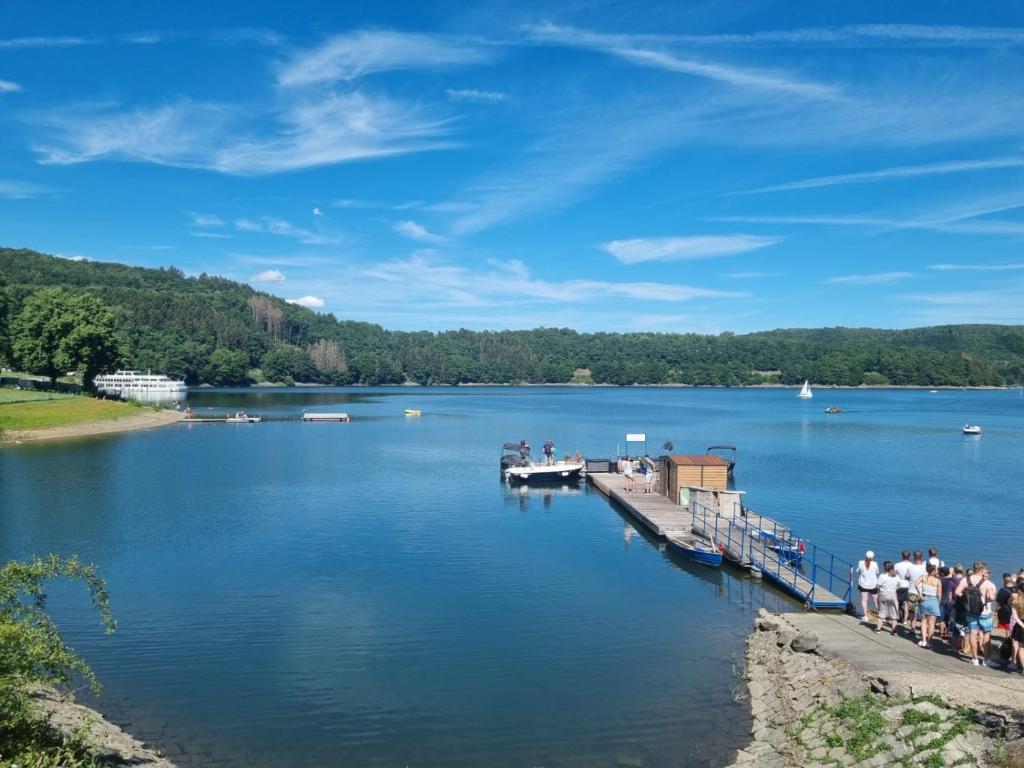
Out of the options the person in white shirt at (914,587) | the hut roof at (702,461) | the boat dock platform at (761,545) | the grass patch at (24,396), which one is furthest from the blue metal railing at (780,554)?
the grass patch at (24,396)

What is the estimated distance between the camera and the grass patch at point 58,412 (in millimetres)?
77625

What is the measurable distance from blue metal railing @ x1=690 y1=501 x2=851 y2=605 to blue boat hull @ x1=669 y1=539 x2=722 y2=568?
0.97 meters

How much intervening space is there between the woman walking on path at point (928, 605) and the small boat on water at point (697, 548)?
45.1 ft

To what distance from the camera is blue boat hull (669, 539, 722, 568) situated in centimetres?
3312

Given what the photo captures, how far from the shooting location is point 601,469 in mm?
64375

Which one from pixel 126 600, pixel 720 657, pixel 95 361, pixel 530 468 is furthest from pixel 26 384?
pixel 720 657

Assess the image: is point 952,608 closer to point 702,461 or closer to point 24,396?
point 702,461

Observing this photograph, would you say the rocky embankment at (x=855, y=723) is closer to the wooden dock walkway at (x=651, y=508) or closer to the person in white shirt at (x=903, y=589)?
the person in white shirt at (x=903, y=589)

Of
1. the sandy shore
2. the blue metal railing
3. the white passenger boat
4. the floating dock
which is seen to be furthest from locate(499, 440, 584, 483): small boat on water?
the white passenger boat

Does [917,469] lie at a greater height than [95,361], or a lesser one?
lesser

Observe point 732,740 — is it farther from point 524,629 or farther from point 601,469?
point 601,469

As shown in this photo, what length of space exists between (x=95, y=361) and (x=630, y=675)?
10710 centimetres

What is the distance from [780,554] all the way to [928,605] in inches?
608

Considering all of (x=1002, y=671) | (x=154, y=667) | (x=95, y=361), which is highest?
(x=95, y=361)
